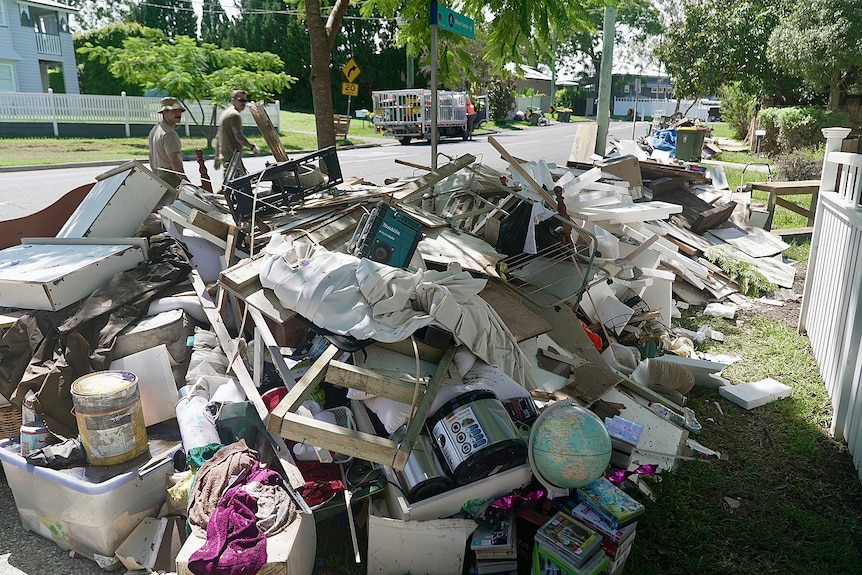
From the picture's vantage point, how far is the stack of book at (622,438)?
11.2 feet

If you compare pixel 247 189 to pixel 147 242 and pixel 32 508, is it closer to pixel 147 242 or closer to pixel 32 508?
pixel 147 242

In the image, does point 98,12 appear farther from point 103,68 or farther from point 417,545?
point 417,545

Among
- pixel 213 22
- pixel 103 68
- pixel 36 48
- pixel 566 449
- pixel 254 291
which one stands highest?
pixel 213 22

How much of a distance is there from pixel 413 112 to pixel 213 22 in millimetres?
21397

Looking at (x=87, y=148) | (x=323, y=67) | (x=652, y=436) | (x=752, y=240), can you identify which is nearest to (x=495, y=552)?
(x=652, y=436)

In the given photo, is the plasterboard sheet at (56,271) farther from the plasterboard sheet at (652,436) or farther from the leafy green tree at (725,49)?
the leafy green tree at (725,49)

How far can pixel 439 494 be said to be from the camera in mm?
2912

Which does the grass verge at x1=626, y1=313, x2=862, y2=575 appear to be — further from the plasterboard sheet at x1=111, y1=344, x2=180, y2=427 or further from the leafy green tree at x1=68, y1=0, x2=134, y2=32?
the leafy green tree at x1=68, y1=0, x2=134, y2=32

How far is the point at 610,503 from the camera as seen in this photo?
292 centimetres

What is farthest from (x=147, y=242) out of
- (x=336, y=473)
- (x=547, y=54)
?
(x=547, y=54)

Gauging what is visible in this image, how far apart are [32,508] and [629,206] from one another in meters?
5.51

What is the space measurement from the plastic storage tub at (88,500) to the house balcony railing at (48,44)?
105 ft

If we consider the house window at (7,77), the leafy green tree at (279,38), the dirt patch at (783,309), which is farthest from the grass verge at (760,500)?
the house window at (7,77)

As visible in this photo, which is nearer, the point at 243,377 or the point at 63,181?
the point at 243,377
